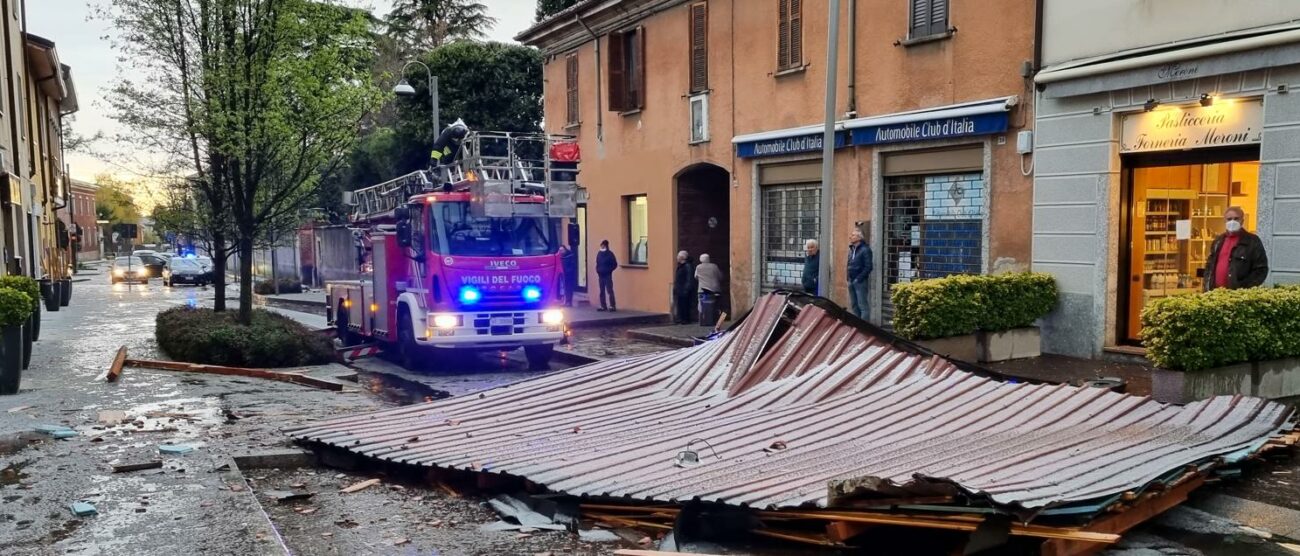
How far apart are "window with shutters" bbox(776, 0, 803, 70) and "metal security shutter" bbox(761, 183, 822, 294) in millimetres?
2189

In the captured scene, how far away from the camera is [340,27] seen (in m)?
15.2

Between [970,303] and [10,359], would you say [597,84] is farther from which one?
[10,359]

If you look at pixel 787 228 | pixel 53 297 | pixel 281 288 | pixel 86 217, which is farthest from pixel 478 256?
pixel 86 217

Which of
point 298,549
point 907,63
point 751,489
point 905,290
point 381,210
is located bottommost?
point 298,549

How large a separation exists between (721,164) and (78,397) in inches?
472

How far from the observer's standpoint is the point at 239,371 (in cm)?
1248

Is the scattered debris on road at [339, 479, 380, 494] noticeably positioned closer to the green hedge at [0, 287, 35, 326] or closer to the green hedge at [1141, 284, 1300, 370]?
the green hedge at [0, 287, 35, 326]

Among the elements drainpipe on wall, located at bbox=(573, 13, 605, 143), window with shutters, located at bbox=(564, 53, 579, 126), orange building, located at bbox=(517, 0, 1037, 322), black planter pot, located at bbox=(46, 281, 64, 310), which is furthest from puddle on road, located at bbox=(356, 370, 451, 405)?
Answer: black planter pot, located at bbox=(46, 281, 64, 310)

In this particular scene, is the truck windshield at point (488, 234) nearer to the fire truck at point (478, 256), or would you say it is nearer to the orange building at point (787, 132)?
the fire truck at point (478, 256)

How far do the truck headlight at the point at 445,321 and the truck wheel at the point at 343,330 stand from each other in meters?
4.26

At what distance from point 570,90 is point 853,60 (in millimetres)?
10089

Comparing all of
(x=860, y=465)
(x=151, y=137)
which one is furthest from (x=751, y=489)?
(x=151, y=137)

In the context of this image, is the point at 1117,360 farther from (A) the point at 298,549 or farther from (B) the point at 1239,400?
(A) the point at 298,549

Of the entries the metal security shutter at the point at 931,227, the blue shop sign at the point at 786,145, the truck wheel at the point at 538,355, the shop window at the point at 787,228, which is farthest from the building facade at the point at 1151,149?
the truck wheel at the point at 538,355
